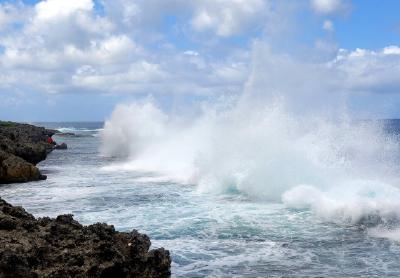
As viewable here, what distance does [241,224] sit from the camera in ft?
41.3

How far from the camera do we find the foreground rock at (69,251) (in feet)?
21.0

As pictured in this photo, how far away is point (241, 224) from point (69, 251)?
20.6 ft

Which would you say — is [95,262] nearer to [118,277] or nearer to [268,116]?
[118,277]

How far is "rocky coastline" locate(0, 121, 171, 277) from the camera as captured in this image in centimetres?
641

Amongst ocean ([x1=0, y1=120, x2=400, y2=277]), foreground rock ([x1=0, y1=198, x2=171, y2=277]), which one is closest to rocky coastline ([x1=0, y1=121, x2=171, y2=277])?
foreground rock ([x1=0, y1=198, x2=171, y2=277])

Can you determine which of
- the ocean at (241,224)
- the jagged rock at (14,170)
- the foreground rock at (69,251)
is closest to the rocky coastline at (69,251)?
the foreground rock at (69,251)

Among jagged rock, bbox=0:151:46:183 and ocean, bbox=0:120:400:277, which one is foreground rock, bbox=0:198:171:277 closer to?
ocean, bbox=0:120:400:277

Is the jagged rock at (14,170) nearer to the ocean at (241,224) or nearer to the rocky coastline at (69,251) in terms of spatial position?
the ocean at (241,224)

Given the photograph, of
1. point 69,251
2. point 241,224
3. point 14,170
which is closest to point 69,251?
point 69,251

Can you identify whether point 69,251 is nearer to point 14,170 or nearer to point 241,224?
point 241,224

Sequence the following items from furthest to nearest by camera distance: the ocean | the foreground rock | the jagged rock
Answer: the jagged rock, the ocean, the foreground rock

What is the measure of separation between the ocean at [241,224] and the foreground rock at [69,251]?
1331 mm

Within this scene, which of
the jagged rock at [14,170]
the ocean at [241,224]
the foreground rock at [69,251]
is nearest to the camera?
the foreground rock at [69,251]

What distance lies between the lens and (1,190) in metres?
19.2
